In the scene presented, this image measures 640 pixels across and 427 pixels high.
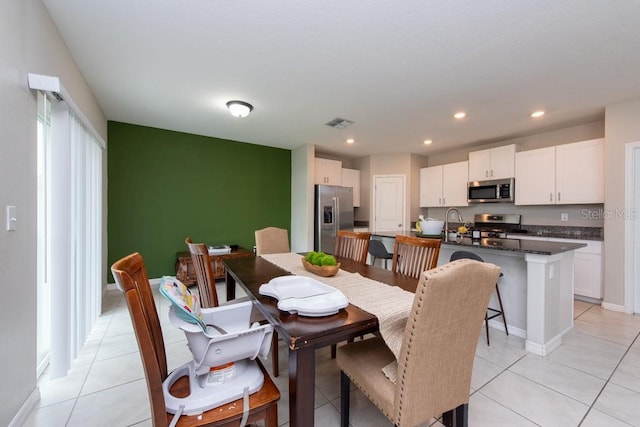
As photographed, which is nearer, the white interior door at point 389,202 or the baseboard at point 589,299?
the baseboard at point 589,299

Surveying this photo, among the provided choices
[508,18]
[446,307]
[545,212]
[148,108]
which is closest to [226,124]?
[148,108]

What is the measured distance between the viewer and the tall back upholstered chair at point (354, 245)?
2.42m

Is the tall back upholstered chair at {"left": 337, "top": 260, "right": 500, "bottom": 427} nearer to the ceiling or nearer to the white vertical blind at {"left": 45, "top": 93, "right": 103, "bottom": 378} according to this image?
the ceiling

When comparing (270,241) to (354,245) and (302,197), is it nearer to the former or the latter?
(354,245)

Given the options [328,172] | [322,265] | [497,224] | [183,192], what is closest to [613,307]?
[497,224]

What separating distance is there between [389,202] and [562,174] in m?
2.71

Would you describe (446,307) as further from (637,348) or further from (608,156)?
(608,156)

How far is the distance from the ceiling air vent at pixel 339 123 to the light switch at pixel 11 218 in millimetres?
3147

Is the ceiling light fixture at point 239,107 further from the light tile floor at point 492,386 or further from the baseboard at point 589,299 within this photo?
the baseboard at point 589,299

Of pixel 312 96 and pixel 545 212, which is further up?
pixel 312 96

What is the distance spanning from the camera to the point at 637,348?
223cm

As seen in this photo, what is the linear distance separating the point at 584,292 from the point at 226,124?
536cm

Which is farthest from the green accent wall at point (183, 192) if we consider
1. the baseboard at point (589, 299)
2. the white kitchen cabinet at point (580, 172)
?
the baseboard at point (589, 299)

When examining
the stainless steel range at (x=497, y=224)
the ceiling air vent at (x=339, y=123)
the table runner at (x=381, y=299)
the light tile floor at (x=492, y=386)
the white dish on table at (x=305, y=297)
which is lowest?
the light tile floor at (x=492, y=386)
